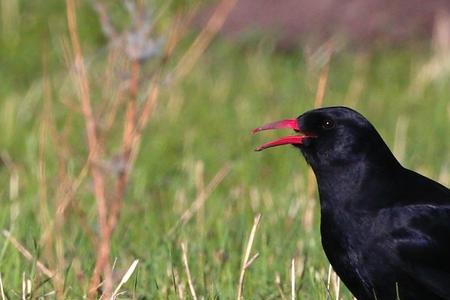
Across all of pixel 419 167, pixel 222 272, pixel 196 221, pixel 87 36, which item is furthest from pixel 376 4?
pixel 222 272

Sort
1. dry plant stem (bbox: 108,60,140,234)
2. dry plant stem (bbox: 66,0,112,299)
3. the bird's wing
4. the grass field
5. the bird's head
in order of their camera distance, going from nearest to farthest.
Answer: dry plant stem (bbox: 66,0,112,299) < dry plant stem (bbox: 108,60,140,234) < the bird's wing < the bird's head < the grass field

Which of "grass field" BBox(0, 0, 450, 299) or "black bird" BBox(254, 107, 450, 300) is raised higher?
"black bird" BBox(254, 107, 450, 300)

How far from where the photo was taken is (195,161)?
7.22m

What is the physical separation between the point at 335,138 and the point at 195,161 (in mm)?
2890

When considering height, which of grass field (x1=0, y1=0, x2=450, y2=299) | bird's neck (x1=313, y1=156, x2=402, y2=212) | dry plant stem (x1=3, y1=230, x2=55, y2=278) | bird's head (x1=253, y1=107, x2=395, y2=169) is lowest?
grass field (x1=0, y1=0, x2=450, y2=299)

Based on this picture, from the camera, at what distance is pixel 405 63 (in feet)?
33.1

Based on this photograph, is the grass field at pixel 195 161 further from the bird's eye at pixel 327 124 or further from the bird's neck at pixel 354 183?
the bird's eye at pixel 327 124

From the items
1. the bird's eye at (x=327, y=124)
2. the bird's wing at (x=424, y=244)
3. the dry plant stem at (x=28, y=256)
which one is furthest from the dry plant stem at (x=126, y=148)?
the bird's wing at (x=424, y=244)

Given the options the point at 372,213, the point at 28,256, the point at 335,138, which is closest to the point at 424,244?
the point at 372,213

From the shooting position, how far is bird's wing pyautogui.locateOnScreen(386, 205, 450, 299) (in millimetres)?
4172

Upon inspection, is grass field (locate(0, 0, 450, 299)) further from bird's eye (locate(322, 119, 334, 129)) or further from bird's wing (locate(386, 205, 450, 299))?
bird's eye (locate(322, 119, 334, 129))

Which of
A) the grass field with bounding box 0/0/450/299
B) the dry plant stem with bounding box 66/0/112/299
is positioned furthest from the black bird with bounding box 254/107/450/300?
the dry plant stem with bounding box 66/0/112/299

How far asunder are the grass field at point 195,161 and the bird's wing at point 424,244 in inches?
12.6

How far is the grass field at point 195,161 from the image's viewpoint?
474 cm
